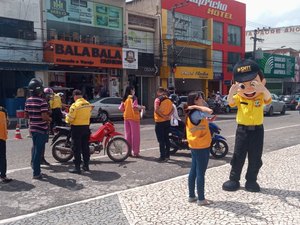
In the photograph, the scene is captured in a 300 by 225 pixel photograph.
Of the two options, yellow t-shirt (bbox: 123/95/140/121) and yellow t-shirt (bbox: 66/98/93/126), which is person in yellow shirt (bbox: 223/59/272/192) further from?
yellow t-shirt (bbox: 123/95/140/121)

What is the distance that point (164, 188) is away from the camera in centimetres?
561

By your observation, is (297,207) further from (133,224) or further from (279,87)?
(279,87)

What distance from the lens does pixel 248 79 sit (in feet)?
17.3

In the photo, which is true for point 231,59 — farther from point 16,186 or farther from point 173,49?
point 16,186

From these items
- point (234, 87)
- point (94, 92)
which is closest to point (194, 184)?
point (234, 87)

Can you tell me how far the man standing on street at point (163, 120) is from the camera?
782 cm

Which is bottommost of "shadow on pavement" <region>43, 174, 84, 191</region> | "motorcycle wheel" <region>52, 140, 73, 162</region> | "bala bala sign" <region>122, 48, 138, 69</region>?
"shadow on pavement" <region>43, 174, 84, 191</region>

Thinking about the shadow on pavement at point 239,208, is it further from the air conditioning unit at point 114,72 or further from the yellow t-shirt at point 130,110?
the air conditioning unit at point 114,72

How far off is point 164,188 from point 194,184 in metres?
0.82

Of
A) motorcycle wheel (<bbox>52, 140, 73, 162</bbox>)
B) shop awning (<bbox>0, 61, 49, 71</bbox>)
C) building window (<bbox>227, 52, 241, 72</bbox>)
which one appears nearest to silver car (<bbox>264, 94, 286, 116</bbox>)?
building window (<bbox>227, 52, 241, 72</bbox>)

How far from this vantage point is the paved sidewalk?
14.0 ft

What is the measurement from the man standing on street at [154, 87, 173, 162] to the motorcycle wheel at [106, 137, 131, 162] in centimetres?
80

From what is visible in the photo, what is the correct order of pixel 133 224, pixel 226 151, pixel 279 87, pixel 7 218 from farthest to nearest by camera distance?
pixel 279 87
pixel 226 151
pixel 7 218
pixel 133 224

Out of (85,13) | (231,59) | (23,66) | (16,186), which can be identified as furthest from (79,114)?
(231,59)
